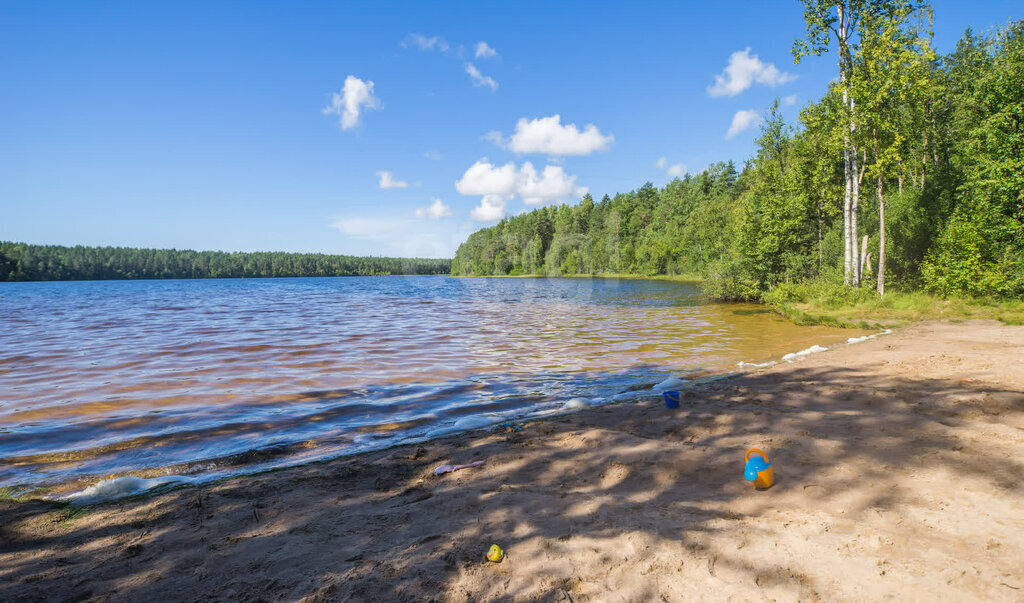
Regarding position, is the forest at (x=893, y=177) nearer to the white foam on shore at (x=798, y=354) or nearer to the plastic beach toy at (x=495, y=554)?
the white foam on shore at (x=798, y=354)

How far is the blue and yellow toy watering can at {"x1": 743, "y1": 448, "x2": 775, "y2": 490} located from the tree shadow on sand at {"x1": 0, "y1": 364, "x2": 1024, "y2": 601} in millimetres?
90

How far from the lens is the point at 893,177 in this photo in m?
26.5

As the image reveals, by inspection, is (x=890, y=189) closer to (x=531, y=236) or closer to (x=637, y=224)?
(x=637, y=224)

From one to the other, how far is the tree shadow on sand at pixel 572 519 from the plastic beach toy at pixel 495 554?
5cm

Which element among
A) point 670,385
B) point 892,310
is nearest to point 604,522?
point 670,385

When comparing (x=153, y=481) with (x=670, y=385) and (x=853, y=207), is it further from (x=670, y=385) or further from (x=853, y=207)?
(x=853, y=207)

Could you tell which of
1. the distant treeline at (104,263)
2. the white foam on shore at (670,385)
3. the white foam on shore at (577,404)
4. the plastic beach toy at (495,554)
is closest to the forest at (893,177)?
the white foam on shore at (670,385)

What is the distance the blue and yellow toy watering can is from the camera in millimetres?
4426

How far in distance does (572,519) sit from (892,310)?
21870 millimetres

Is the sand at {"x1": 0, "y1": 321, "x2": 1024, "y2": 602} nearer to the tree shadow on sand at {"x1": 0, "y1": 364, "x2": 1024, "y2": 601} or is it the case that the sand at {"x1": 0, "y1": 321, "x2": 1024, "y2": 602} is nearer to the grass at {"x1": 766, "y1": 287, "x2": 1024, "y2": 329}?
the tree shadow on sand at {"x1": 0, "y1": 364, "x2": 1024, "y2": 601}

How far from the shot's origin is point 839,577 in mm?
3008

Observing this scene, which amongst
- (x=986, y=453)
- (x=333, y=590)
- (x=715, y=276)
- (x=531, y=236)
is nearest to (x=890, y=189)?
(x=715, y=276)

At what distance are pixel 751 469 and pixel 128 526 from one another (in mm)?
5975

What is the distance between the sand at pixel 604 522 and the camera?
3.06m
